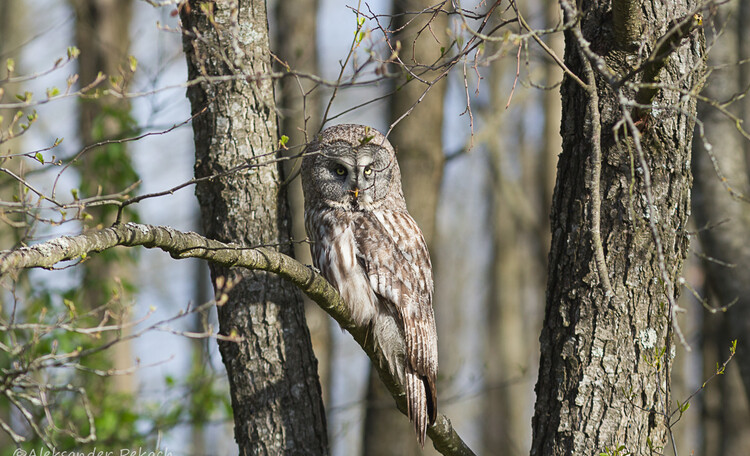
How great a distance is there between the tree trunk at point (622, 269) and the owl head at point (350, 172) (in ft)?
5.97

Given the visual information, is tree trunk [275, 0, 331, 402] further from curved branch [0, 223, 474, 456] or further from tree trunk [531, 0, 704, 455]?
tree trunk [531, 0, 704, 455]

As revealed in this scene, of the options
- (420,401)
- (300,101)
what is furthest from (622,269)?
(300,101)

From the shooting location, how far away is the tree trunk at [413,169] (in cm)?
758

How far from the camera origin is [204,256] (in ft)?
10.8

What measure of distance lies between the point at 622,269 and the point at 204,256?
2.12 m

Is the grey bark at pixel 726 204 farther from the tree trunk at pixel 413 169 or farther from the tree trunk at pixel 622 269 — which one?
the tree trunk at pixel 413 169

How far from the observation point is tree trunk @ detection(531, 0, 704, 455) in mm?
3809

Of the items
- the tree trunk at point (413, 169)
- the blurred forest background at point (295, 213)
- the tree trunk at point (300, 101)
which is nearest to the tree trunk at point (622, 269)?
the blurred forest background at point (295, 213)

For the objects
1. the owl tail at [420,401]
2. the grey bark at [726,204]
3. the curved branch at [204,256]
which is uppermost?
the grey bark at [726,204]

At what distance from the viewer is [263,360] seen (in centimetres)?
469

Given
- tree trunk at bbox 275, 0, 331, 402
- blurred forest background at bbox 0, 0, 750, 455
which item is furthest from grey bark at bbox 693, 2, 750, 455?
tree trunk at bbox 275, 0, 331, 402

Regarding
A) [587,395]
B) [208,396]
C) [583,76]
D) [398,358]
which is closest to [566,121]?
[583,76]

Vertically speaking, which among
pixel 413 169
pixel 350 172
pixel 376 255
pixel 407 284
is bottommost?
pixel 407 284

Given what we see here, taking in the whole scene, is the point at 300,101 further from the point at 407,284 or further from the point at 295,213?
the point at 407,284
